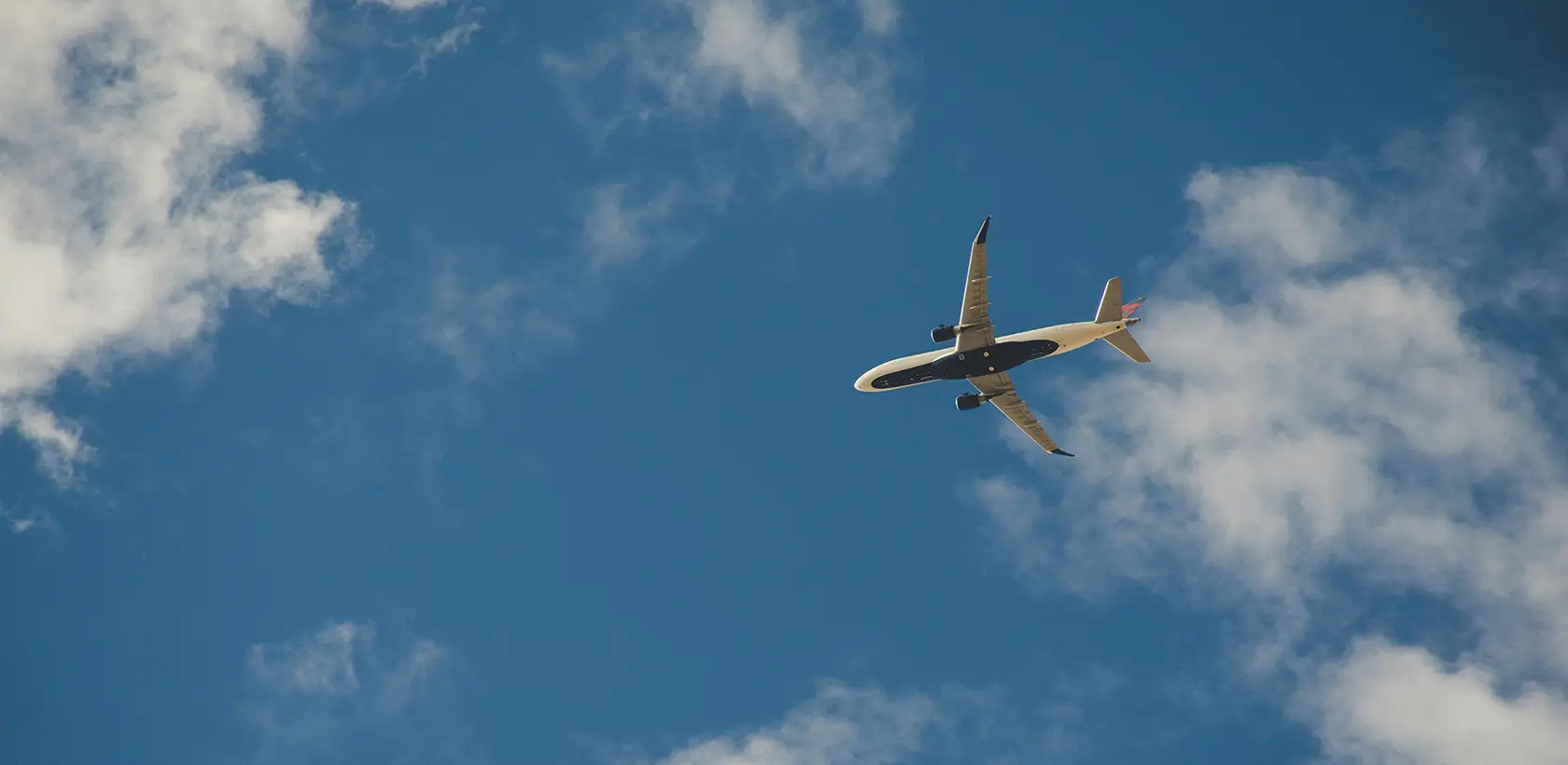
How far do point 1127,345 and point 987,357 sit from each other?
8.61 meters

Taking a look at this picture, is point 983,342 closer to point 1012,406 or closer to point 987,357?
point 987,357

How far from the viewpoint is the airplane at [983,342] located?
9119cm

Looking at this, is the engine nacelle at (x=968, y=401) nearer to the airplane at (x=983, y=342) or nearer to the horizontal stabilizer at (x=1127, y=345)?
the airplane at (x=983, y=342)

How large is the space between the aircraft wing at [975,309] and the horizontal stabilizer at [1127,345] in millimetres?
7263

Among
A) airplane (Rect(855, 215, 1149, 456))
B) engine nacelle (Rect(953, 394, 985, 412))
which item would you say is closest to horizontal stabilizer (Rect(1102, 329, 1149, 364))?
airplane (Rect(855, 215, 1149, 456))

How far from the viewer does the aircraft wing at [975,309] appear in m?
89.9

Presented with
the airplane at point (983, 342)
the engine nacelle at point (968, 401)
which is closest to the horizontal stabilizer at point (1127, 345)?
the airplane at point (983, 342)

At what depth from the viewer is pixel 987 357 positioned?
93.6m

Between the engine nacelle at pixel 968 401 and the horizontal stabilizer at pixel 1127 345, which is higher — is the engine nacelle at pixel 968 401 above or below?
above

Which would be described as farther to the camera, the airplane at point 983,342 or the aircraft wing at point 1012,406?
the aircraft wing at point 1012,406

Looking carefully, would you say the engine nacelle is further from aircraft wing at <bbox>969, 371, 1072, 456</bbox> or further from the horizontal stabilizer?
the horizontal stabilizer

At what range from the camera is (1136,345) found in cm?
9356

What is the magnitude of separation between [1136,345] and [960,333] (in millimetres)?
11069

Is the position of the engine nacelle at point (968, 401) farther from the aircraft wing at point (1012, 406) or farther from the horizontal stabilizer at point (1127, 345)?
the horizontal stabilizer at point (1127, 345)
